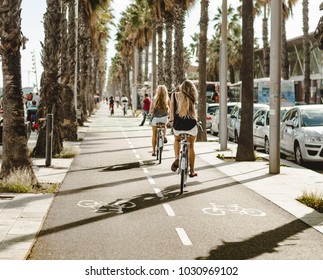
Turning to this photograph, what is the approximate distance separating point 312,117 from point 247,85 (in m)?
2.28

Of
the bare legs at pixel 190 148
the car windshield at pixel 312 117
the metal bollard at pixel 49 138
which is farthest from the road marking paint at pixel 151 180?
the car windshield at pixel 312 117

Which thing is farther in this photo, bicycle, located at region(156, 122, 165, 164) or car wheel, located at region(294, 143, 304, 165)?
car wheel, located at region(294, 143, 304, 165)

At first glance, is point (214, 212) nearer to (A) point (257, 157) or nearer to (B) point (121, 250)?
(B) point (121, 250)

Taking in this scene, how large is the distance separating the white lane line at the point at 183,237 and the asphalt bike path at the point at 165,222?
0.01 metres

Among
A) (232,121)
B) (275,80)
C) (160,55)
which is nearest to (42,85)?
(275,80)

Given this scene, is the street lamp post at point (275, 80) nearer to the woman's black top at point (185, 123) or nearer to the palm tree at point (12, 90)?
the woman's black top at point (185, 123)

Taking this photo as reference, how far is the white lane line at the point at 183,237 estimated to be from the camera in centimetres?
710

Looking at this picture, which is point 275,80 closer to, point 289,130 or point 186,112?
point 186,112

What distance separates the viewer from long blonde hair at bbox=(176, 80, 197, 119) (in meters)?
11.1

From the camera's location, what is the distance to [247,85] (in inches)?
655

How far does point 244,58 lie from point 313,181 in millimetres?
4884

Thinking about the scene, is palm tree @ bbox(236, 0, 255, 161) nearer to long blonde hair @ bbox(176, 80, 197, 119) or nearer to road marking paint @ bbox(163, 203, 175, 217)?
long blonde hair @ bbox(176, 80, 197, 119)

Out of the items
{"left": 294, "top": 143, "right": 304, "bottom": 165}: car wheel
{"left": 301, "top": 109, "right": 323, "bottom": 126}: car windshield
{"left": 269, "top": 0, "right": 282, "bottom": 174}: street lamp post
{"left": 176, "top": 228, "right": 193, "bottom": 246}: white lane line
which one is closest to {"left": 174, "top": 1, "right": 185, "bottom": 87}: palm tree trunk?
{"left": 301, "top": 109, "right": 323, "bottom": 126}: car windshield

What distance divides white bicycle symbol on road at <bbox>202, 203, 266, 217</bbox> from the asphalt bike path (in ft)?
0.05
